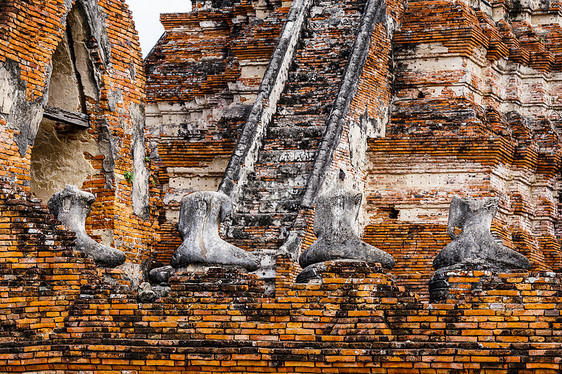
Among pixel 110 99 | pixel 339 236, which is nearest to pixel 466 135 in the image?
pixel 110 99

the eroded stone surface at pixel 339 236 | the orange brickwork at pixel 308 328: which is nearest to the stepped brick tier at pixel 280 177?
the orange brickwork at pixel 308 328

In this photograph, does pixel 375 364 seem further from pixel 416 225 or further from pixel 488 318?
pixel 416 225

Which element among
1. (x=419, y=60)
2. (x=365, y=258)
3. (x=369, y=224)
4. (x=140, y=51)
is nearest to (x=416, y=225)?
(x=369, y=224)

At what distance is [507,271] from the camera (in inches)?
467

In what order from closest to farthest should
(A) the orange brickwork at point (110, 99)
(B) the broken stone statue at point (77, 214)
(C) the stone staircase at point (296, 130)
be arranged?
1. (B) the broken stone statue at point (77, 214)
2. (A) the orange brickwork at point (110, 99)
3. (C) the stone staircase at point (296, 130)

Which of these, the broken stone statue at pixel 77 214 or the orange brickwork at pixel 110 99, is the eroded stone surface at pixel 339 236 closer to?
the broken stone statue at pixel 77 214

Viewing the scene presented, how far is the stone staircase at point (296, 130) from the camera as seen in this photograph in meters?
17.4

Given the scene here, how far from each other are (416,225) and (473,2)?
17.3 feet

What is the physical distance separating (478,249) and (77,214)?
13.9 ft

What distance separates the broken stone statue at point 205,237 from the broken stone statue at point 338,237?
72 centimetres

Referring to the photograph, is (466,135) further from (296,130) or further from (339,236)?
(339,236)

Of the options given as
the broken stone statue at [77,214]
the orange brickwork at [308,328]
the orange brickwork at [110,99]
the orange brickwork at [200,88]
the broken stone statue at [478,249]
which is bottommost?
the orange brickwork at [308,328]

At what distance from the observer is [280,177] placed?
1811cm

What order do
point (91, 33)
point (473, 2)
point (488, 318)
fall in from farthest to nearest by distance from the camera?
point (473, 2), point (91, 33), point (488, 318)
